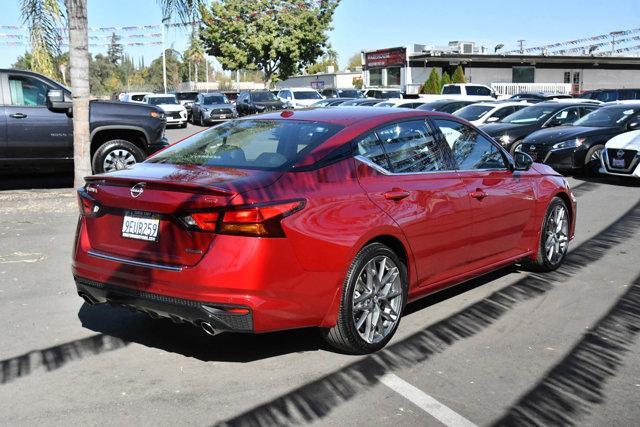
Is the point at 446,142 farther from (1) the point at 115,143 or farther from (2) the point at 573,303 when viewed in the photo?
(1) the point at 115,143

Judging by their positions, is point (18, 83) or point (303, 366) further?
point (18, 83)

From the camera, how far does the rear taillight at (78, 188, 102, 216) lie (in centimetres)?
473

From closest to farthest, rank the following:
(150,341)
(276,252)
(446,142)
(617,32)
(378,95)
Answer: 1. (276,252)
2. (150,341)
3. (446,142)
4. (378,95)
5. (617,32)

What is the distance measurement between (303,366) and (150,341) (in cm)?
120

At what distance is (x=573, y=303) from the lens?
236 inches

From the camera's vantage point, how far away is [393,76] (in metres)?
52.5

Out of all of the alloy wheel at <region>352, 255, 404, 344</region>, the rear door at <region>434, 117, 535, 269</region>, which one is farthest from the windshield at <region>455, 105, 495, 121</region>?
the alloy wheel at <region>352, 255, 404, 344</region>

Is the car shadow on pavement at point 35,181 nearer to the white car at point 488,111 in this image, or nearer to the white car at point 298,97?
the white car at point 488,111

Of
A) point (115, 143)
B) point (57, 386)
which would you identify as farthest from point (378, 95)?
point (57, 386)

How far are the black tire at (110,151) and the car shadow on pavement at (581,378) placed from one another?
28.6 ft

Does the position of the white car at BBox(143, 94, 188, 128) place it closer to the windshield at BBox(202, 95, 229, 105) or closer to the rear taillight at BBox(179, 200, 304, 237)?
the windshield at BBox(202, 95, 229, 105)

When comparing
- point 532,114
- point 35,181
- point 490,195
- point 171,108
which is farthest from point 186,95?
point 490,195

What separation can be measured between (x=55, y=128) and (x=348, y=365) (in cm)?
874

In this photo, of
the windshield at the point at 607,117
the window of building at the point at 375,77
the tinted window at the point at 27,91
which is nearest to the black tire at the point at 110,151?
the tinted window at the point at 27,91
